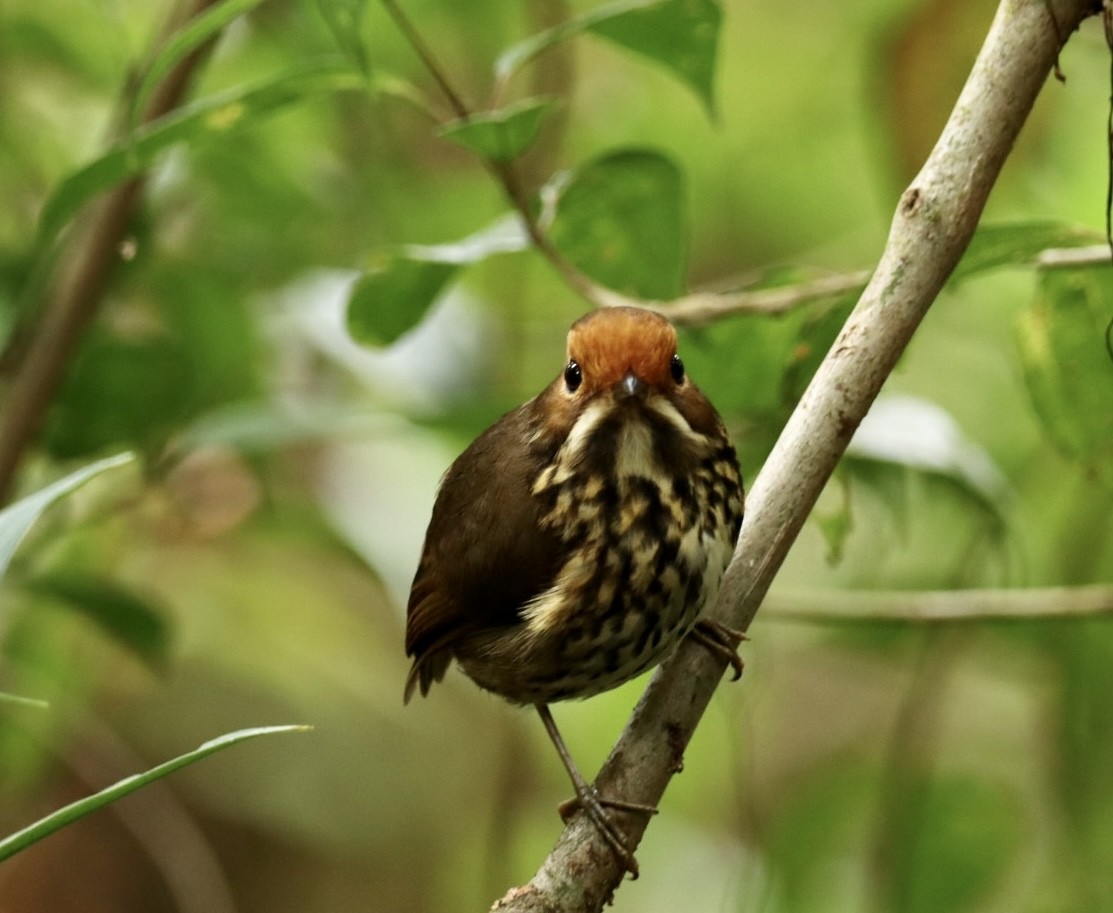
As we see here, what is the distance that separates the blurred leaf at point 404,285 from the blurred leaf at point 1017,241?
0.64 meters

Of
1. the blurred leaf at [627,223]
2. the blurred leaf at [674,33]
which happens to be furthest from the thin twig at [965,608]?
the blurred leaf at [674,33]

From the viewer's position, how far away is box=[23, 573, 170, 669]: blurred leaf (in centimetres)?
283

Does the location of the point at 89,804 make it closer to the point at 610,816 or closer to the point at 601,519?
the point at 610,816

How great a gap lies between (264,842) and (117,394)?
2614 mm

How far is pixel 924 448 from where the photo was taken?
8.04ft

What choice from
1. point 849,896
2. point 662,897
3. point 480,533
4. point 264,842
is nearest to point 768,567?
point 480,533

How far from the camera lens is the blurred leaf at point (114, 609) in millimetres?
2828

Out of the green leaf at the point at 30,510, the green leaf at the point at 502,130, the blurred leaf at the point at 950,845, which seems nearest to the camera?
the green leaf at the point at 30,510

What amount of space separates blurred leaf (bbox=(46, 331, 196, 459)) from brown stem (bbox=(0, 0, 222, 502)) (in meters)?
0.07

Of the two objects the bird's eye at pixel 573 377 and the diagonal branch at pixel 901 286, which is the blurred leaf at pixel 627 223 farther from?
the diagonal branch at pixel 901 286

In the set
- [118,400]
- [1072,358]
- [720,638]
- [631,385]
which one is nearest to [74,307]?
[118,400]

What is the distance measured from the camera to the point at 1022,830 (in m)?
3.23

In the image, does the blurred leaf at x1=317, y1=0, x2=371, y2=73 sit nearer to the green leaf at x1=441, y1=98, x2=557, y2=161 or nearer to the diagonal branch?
the green leaf at x1=441, y1=98, x2=557, y2=161

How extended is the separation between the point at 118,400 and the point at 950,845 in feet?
5.84
